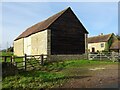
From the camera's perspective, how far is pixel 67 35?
31188 mm

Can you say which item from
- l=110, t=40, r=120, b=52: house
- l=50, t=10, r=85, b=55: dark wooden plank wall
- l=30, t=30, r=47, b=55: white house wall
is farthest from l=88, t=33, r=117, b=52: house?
l=30, t=30, r=47, b=55: white house wall

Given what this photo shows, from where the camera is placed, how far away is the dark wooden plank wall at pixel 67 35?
30.2m

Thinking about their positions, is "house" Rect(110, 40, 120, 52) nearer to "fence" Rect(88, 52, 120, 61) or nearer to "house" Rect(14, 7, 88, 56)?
"house" Rect(14, 7, 88, 56)

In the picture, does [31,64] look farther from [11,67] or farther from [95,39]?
[95,39]

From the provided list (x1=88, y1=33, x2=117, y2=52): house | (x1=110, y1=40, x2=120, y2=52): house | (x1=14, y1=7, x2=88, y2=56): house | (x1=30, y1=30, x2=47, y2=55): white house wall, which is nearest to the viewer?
(x1=14, y1=7, x2=88, y2=56): house

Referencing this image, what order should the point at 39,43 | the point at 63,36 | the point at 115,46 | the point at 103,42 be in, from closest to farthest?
1. the point at 63,36
2. the point at 39,43
3. the point at 115,46
4. the point at 103,42

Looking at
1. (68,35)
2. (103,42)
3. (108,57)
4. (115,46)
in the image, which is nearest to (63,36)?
(68,35)

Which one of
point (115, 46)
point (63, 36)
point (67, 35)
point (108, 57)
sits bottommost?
point (108, 57)

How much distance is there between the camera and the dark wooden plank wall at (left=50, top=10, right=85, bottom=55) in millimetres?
30203

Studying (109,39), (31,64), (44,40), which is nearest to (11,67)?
(31,64)

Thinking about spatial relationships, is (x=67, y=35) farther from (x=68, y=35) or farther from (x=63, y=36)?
(x=63, y=36)

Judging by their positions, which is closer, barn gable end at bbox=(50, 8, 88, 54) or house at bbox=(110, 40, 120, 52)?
barn gable end at bbox=(50, 8, 88, 54)

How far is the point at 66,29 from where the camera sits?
31.1 meters

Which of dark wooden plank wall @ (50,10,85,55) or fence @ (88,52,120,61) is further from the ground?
dark wooden plank wall @ (50,10,85,55)
